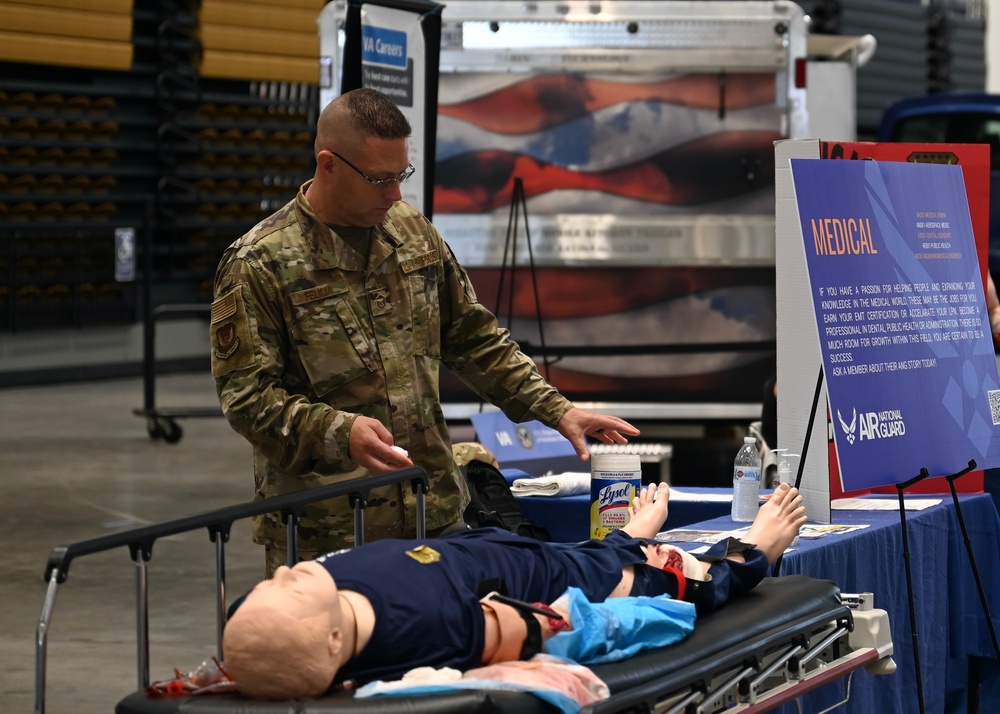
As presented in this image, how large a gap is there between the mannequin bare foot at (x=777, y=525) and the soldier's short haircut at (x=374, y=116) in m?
1.17

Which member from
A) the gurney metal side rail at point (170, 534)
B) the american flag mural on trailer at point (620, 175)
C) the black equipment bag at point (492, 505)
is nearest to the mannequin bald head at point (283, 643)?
the gurney metal side rail at point (170, 534)

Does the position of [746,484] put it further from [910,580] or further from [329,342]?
[329,342]

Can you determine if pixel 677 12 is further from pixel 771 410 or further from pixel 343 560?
pixel 343 560

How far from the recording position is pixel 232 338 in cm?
313

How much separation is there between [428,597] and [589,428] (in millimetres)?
992

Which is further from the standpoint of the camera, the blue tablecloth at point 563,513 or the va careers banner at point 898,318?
the blue tablecloth at point 563,513

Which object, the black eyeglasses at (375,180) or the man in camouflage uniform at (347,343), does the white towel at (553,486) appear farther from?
the black eyeglasses at (375,180)

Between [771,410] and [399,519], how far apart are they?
8.27 ft

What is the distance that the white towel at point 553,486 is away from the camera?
14.8 feet

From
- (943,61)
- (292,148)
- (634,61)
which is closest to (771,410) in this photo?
(634,61)

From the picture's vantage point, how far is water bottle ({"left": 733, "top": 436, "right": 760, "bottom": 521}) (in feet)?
12.7

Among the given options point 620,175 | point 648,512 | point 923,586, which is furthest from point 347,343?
point 620,175

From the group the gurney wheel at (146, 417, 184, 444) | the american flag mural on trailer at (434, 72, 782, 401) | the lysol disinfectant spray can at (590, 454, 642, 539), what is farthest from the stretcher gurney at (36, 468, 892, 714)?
the gurney wheel at (146, 417, 184, 444)

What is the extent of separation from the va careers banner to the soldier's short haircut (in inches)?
36.3
